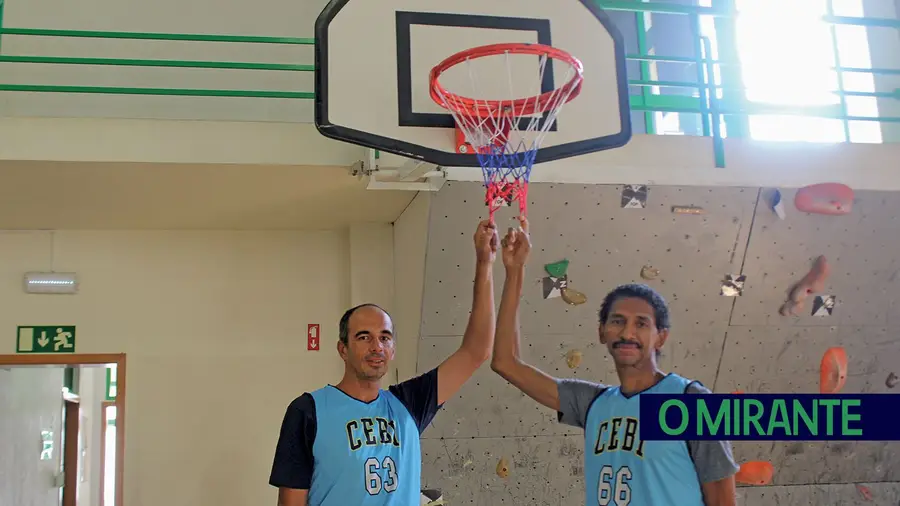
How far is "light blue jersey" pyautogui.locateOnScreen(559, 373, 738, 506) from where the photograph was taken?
2080mm

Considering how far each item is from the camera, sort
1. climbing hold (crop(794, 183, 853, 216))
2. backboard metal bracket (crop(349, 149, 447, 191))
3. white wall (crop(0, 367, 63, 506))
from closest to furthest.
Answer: backboard metal bracket (crop(349, 149, 447, 191)) → climbing hold (crop(794, 183, 853, 216)) → white wall (crop(0, 367, 63, 506))

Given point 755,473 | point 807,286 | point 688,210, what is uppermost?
point 688,210

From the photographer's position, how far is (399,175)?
355cm

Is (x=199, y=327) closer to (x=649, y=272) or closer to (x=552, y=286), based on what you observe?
(x=552, y=286)

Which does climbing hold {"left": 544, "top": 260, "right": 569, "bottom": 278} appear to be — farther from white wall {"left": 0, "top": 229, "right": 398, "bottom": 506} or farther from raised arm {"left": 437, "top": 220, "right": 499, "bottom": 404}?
raised arm {"left": 437, "top": 220, "right": 499, "bottom": 404}

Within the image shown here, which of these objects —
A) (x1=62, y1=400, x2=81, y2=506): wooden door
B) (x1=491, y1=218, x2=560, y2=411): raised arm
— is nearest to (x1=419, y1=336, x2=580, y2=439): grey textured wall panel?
(x1=491, y1=218, x2=560, y2=411): raised arm

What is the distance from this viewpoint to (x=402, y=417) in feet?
7.48

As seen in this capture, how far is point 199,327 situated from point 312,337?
2.24 feet

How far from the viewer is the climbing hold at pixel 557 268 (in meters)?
3.95

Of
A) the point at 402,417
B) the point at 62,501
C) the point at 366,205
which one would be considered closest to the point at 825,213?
the point at 366,205

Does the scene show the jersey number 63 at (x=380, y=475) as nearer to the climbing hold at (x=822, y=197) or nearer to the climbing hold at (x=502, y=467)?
the climbing hold at (x=502, y=467)

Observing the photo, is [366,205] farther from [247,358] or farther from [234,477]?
[234,477]

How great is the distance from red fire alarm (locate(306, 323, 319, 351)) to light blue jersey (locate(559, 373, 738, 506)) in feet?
9.27

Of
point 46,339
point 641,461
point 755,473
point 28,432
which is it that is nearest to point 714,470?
point 641,461
